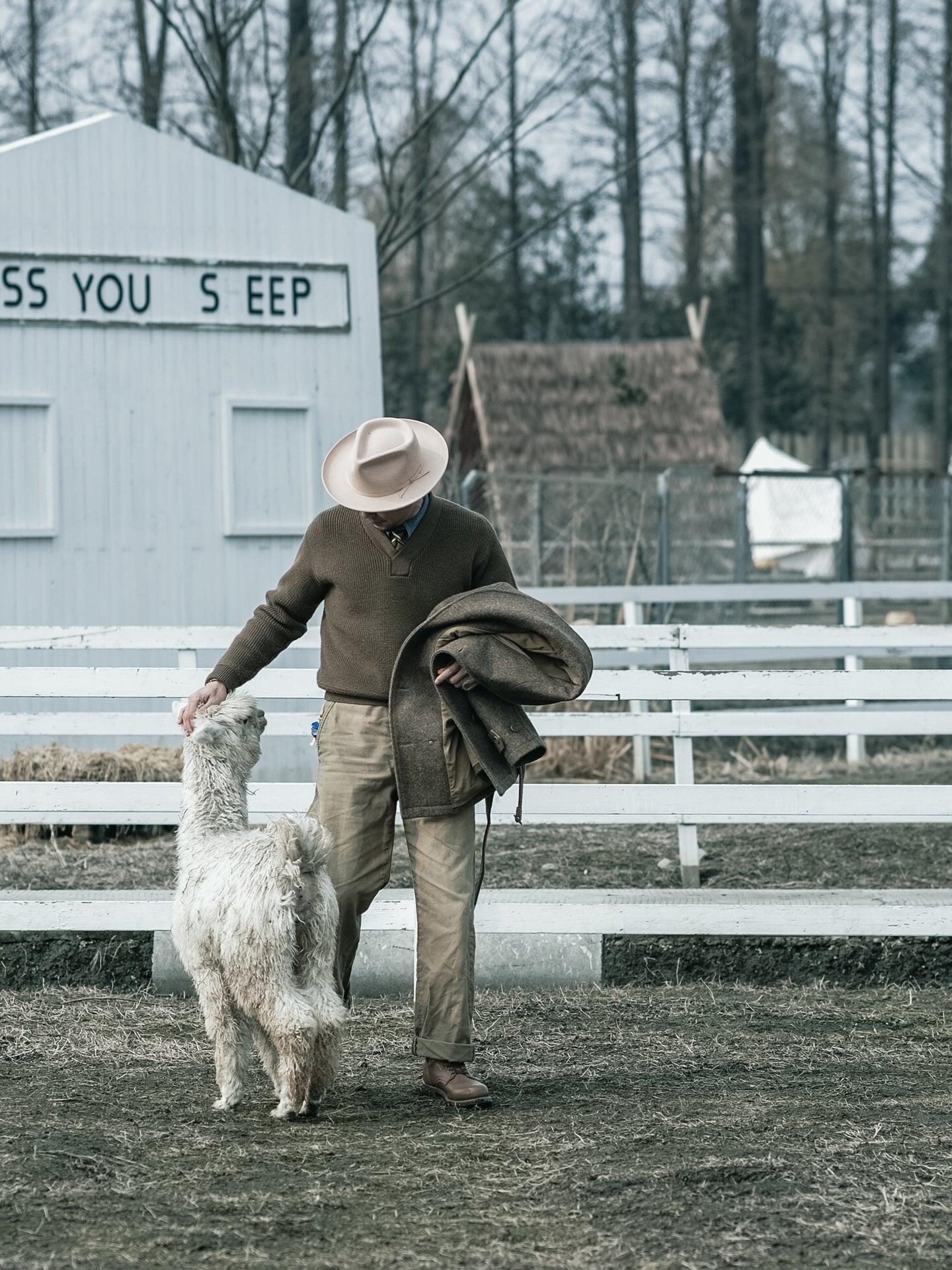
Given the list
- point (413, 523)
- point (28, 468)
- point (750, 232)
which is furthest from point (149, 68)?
point (750, 232)

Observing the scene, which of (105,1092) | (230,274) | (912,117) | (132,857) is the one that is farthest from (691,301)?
(105,1092)

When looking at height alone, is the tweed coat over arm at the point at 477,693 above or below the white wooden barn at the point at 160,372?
below

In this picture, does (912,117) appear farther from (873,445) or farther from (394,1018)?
(394,1018)

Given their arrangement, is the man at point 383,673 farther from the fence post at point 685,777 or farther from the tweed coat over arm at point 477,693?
the fence post at point 685,777

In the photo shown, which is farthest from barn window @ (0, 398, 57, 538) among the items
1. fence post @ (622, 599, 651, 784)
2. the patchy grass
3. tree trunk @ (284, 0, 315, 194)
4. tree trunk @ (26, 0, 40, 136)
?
tree trunk @ (26, 0, 40, 136)

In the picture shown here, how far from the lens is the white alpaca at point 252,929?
4.34m

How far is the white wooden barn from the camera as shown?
11148mm

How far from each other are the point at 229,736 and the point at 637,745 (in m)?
6.23

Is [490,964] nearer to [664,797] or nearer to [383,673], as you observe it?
[664,797]

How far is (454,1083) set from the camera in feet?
15.2

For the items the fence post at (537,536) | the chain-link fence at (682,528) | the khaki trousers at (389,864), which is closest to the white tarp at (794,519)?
the chain-link fence at (682,528)

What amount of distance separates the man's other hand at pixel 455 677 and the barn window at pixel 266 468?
713cm

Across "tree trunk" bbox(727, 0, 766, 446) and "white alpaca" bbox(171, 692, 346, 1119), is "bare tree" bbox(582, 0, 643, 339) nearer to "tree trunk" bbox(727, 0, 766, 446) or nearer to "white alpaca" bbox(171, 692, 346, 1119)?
"tree trunk" bbox(727, 0, 766, 446)

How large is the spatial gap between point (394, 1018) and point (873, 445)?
135 feet
